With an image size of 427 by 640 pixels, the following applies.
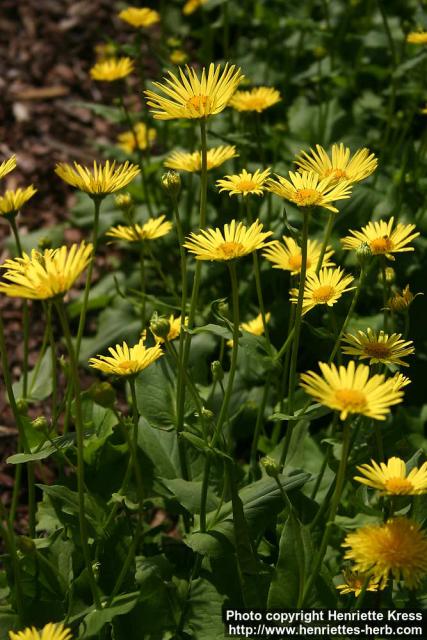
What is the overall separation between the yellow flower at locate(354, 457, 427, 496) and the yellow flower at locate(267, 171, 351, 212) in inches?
24.8

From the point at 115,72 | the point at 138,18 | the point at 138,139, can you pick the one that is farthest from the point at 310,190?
the point at 138,139

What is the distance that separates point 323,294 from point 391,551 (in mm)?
781

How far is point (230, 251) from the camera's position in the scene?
1.99m

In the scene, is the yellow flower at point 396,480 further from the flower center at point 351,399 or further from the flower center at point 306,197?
the flower center at point 306,197

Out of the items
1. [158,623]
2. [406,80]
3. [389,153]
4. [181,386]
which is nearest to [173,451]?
[181,386]

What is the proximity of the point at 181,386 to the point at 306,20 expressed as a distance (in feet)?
8.00

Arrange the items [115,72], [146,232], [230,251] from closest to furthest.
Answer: [230,251], [146,232], [115,72]

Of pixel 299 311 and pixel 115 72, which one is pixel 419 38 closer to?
pixel 115 72

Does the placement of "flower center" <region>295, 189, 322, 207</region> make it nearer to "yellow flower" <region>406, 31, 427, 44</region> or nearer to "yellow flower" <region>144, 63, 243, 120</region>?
"yellow flower" <region>144, 63, 243, 120</region>

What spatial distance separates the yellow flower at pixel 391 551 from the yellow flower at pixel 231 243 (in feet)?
2.27

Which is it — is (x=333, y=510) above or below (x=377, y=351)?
below

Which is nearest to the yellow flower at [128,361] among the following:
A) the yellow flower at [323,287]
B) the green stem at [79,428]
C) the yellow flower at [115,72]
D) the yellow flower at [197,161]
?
the green stem at [79,428]

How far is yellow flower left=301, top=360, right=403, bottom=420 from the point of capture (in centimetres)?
168

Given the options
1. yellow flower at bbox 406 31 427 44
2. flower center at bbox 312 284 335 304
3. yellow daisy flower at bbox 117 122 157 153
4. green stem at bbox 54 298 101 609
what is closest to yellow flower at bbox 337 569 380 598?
green stem at bbox 54 298 101 609
